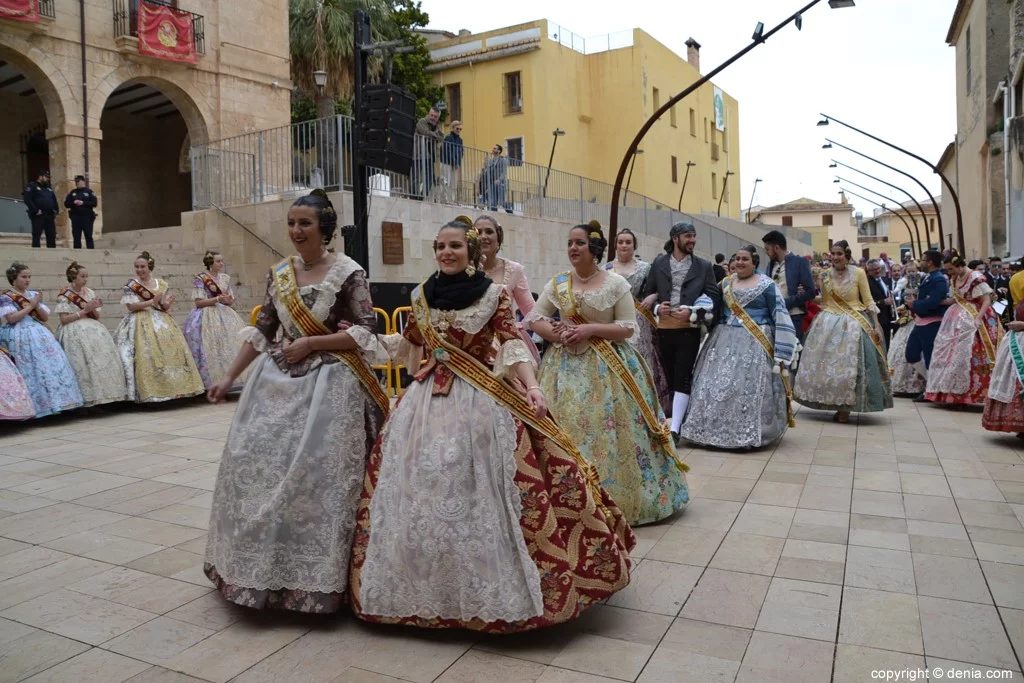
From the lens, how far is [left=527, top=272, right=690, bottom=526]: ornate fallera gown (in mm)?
4805

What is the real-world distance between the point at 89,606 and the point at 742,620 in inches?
115

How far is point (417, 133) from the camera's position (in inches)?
582

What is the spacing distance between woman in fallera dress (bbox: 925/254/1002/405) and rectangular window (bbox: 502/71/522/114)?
25.5 m

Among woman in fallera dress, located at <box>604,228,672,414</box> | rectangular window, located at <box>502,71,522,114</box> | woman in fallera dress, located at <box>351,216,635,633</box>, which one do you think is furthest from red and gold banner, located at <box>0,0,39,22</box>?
rectangular window, located at <box>502,71,522,114</box>

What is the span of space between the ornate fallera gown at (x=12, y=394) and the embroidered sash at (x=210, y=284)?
2624 mm

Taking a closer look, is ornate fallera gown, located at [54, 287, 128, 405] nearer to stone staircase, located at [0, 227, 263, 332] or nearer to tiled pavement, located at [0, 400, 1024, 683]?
stone staircase, located at [0, 227, 263, 332]

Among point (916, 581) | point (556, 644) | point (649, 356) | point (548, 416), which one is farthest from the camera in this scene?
point (649, 356)

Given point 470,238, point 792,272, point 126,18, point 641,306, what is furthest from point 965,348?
point 126,18

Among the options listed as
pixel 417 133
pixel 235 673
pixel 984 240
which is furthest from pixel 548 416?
pixel 984 240

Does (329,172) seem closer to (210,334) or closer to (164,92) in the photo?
(210,334)

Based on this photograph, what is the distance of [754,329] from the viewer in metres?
6.96

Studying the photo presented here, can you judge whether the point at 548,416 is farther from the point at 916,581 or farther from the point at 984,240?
the point at 984,240

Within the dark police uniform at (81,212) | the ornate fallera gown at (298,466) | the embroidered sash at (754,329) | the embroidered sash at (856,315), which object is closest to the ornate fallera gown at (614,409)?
the ornate fallera gown at (298,466)

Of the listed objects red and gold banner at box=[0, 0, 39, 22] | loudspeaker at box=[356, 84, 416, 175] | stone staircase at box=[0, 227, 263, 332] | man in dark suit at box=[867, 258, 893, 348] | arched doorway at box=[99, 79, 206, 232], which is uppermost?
red and gold banner at box=[0, 0, 39, 22]
